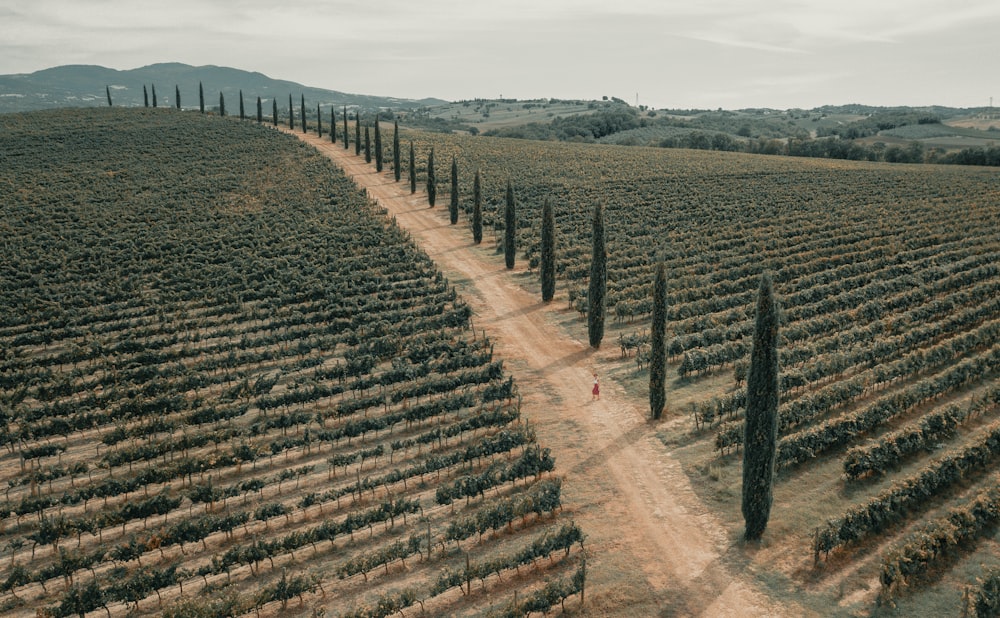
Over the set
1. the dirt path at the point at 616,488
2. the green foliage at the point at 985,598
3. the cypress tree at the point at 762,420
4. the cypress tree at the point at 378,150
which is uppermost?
the cypress tree at the point at 378,150

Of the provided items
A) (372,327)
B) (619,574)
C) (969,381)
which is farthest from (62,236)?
(969,381)

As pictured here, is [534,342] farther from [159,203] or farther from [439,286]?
[159,203]

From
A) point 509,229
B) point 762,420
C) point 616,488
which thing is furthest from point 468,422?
point 509,229

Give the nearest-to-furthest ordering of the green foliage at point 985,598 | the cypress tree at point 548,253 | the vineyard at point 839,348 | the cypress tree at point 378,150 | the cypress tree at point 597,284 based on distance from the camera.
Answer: the green foliage at point 985,598 < the vineyard at point 839,348 < the cypress tree at point 597,284 < the cypress tree at point 548,253 < the cypress tree at point 378,150

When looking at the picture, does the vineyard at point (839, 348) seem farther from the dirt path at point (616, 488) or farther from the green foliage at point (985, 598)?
the dirt path at point (616, 488)

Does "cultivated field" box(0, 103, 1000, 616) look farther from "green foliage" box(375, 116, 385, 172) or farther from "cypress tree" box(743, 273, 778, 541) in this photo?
"green foliage" box(375, 116, 385, 172)

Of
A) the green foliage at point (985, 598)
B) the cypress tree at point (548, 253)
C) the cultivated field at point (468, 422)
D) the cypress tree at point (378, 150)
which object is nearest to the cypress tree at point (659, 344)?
the cultivated field at point (468, 422)

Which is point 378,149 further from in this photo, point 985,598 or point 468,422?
point 985,598
